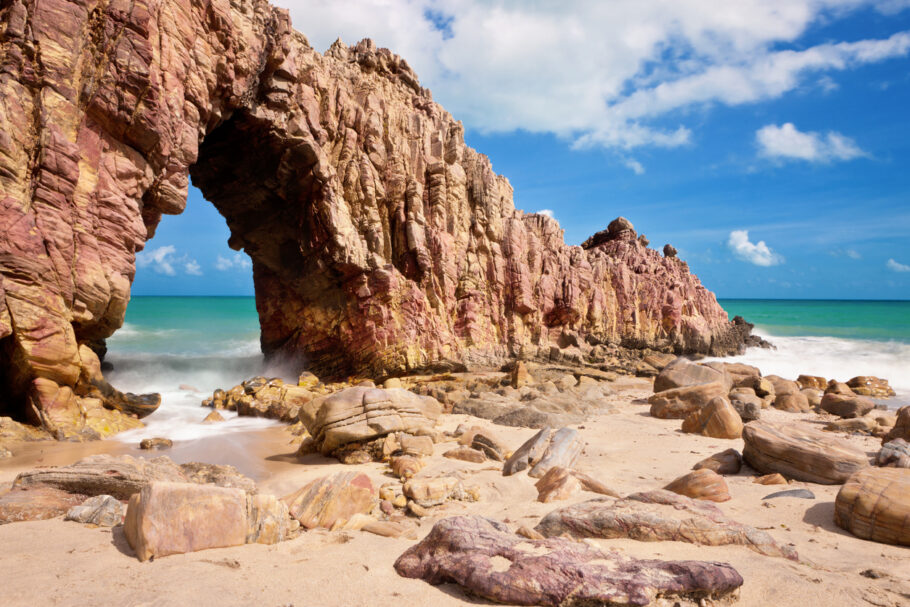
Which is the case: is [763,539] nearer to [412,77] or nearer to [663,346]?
[412,77]

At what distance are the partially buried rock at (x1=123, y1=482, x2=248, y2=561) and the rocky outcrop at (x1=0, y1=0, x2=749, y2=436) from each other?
667 centimetres

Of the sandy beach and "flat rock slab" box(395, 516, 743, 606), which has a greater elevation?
"flat rock slab" box(395, 516, 743, 606)

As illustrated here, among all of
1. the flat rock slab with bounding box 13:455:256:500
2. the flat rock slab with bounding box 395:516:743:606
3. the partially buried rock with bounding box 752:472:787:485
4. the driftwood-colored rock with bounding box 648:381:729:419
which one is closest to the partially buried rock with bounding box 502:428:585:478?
the partially buried rock with bounding box 752:472:787:485

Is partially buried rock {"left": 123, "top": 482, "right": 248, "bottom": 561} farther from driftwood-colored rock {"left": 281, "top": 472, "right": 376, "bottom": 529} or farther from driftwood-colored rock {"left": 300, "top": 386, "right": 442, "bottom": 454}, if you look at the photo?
driftwood-colored rock {"left": 300, "top": 386, "right": 442, "bottom": 454}

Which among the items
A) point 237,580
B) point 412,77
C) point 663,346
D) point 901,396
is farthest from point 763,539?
point 663,346

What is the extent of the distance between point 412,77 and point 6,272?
15.2 meters

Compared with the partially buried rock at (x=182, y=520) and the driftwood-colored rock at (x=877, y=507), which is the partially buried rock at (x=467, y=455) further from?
the driftwood-colored rock at (x=877, y=507)

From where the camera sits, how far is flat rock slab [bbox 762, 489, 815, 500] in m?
5.00

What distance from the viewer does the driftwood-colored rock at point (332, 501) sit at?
4375 mm

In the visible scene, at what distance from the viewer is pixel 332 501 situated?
458 cm

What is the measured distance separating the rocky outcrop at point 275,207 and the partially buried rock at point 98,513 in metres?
5.36

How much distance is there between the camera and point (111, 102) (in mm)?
8930

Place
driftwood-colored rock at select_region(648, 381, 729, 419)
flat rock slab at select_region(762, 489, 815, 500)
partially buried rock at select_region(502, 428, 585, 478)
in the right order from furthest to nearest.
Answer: driftwood-colored rock at select_region(648, 381, 729, 419) < partially buried rock at select_region(502, 428, 585, 478) < flat rock slab at select_region(762, 489, 815, 500)

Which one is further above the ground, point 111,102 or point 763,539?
point 111,102
